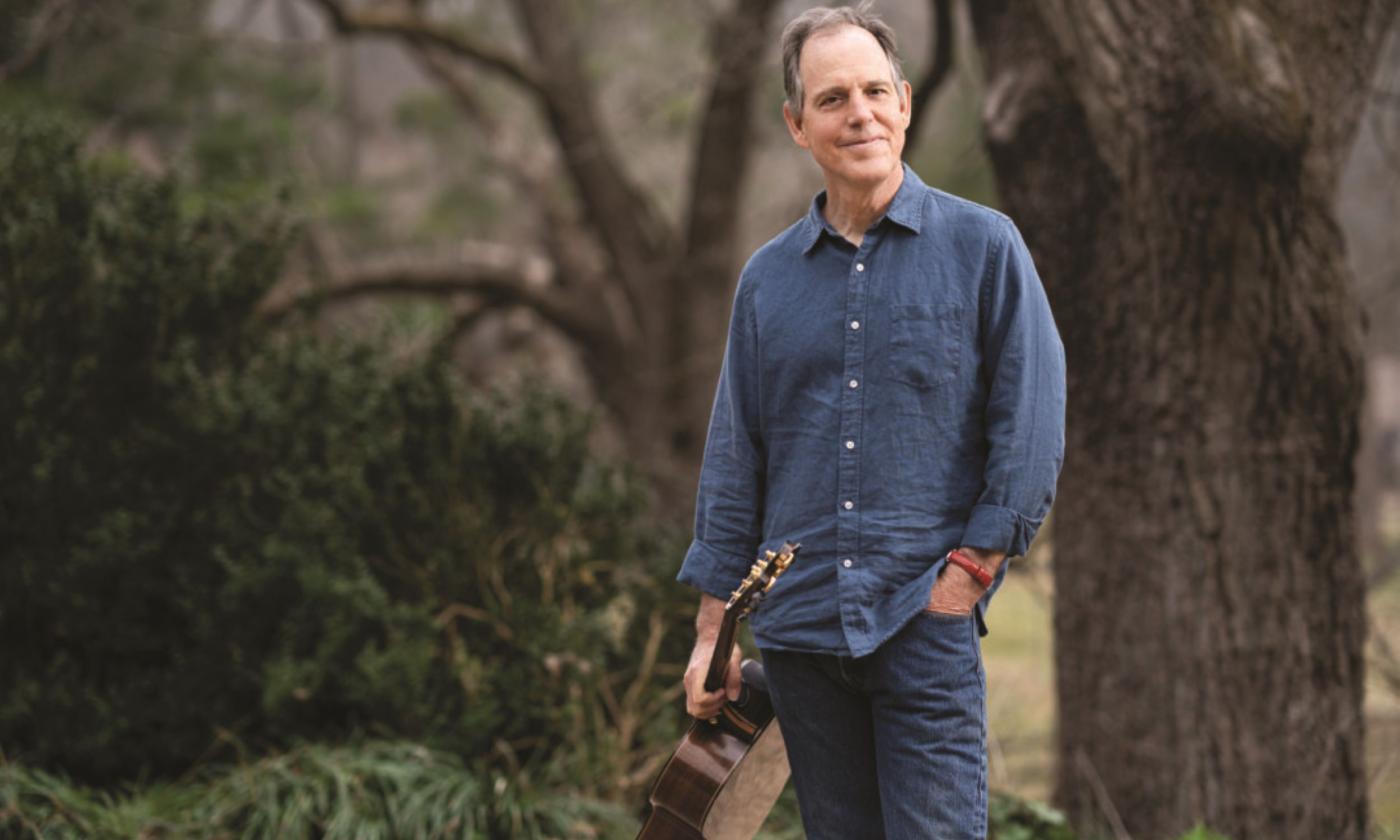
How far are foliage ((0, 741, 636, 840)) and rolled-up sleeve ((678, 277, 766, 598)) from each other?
1.94 metres

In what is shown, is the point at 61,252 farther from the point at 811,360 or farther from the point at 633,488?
the point at 811,360

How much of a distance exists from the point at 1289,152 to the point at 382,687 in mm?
3036

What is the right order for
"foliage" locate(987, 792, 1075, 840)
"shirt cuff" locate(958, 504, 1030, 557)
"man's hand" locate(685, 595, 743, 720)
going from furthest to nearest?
1. "foliage" locate(987, 792, 1075, 840)
2. "man's hand" locate(685, 595, 743, 720)
3. "shirt cuff" locate(958, 504, 1030, 557)

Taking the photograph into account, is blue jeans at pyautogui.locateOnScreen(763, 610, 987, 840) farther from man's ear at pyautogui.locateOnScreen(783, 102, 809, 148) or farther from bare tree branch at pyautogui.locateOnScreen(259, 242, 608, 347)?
bare tree branch at pyautogui.locateOnScreen(259, 242, 608, 347)

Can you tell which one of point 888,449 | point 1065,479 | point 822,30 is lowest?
point 1065,479

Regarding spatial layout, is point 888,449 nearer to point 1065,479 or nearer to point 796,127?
point 796,127

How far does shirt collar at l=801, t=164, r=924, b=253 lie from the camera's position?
7.42 ft

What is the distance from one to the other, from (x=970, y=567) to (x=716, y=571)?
47 centimetres

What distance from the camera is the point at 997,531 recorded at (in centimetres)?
211

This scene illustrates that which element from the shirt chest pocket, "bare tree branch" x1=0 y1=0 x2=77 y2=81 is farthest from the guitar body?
"bare tree branch" x1=0 y1=0 x2=77 y2=81

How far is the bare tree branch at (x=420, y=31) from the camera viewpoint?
8.98 metres

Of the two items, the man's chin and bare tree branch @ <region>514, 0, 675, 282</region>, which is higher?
bare tree branch @ <region>514, 0, 675, 282</region>

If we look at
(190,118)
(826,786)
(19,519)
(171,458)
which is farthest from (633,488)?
(190,118)

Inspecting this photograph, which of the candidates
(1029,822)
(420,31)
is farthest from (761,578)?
(420,31)
